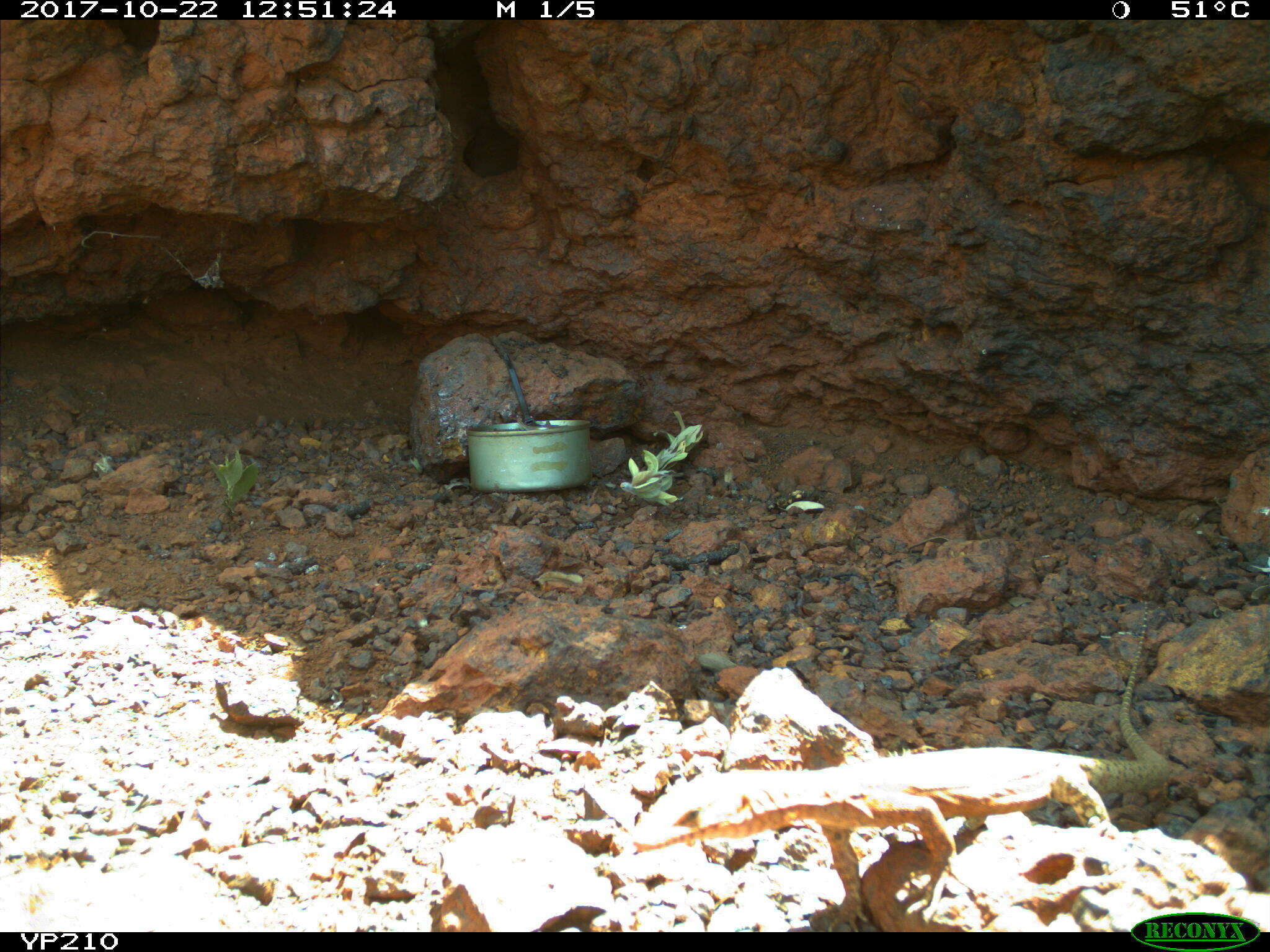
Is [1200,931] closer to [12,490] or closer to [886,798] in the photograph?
[886,798]

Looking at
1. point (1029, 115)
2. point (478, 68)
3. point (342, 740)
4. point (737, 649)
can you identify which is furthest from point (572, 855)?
point (478, 68)

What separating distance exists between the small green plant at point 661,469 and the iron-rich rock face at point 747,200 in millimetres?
346

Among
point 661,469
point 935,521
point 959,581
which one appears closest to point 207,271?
point 661,469

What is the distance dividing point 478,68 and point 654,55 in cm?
97

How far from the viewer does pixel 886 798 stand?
2.00 metres

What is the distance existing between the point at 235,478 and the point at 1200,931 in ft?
11.8

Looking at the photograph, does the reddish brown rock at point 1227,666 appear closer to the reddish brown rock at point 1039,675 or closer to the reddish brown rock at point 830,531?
the reddish brown rock at point 1039,675

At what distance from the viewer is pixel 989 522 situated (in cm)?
406

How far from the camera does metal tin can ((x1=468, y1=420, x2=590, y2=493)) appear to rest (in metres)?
4.23

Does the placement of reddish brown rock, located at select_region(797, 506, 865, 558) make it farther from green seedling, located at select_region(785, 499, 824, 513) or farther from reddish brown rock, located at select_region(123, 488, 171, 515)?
reddish brown rock, located at select_region(123, 488, 171, 515)

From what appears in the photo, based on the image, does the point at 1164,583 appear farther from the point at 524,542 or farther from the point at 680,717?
the point at 524,542

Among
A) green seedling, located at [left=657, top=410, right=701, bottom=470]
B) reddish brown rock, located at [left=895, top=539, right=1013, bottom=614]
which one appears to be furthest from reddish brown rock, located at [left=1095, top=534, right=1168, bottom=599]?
green seedling, located at [left=657, top=410, right=701, bottom=470]
